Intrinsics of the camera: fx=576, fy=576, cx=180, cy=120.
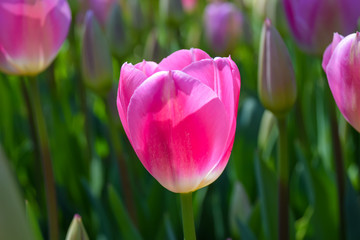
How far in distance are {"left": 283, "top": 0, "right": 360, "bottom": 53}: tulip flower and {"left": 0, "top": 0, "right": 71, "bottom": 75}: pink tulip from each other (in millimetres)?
303

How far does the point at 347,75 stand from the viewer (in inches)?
19.1

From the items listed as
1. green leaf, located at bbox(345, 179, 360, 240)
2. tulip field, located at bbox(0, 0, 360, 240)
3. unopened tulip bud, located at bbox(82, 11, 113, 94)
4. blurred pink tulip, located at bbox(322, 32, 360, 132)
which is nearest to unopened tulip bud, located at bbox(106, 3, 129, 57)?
tulip field, located at bbox(0, 0, 360, 240)

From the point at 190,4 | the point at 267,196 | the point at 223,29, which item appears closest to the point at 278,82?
the point at 267,196

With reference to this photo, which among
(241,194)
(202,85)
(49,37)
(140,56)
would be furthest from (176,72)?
(140,56)

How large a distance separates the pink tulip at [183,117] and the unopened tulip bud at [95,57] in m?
0.36

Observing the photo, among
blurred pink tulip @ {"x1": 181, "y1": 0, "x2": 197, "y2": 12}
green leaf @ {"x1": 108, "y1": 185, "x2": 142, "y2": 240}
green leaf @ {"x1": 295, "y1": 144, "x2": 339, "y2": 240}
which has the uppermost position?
blurred pink tulip @ {"x1": 181, "y1": 0, "x2": 197, "y2": 12}

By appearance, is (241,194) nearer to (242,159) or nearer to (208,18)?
(242,159)

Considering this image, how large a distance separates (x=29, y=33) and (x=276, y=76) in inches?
12.3

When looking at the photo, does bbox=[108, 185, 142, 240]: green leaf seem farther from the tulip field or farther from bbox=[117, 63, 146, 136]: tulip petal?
bbox=[117, 63, 146, 136]: tulip petal

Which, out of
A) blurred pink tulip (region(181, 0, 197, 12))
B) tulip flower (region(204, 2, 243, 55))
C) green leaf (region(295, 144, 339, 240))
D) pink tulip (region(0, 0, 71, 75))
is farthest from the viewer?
blurred pink tulip (region(181, 0, 197, 12))

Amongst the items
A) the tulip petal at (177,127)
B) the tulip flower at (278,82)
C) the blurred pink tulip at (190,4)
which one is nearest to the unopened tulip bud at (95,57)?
the tulip flower at (278,82)

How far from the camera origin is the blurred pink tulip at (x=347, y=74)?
476 millimetres

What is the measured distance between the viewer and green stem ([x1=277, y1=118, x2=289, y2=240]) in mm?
595

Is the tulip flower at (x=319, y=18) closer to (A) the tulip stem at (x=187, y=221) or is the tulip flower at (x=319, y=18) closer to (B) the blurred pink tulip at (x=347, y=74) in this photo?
(B) the blurred pink tulip at (x=347, y=74)
